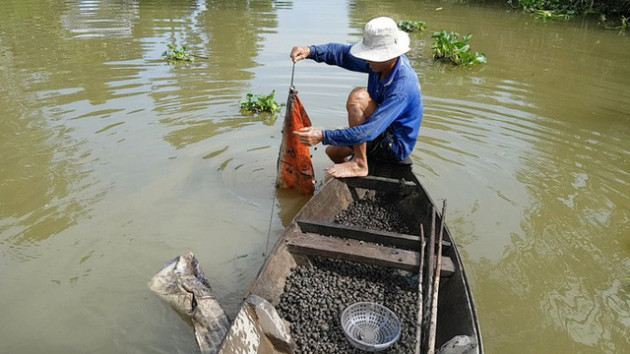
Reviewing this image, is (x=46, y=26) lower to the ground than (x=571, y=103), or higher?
higher

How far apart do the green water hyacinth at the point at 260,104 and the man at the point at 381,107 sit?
6.12 feet

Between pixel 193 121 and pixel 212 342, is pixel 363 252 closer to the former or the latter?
pixel 212 342

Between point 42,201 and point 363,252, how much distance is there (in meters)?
2.97

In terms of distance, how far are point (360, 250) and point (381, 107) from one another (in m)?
1.09

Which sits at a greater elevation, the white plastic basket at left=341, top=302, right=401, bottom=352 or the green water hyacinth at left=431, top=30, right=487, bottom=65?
the green water hyacinth at left=431, top=30, right=487, bottom=65

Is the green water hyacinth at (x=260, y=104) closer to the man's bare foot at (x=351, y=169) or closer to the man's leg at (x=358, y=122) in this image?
the man's leg at (x=358, y=122)

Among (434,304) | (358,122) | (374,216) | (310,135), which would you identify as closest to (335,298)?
(434,304)

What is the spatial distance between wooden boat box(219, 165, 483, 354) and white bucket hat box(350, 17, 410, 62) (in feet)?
3.32

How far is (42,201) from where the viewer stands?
4.11 meters

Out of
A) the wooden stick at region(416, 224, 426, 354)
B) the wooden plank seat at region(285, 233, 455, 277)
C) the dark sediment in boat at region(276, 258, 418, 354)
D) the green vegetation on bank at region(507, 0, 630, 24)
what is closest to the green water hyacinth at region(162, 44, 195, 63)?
the wooden plank seat at region(285, 233, 455, 277)

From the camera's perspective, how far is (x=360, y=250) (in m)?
2.97

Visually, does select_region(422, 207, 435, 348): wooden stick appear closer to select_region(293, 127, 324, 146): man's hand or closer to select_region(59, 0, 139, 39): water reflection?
select_region(293, 127, 324, 146): man's hand

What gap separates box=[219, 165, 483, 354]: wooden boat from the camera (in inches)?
91.4

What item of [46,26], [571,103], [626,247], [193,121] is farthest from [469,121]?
[46,26]
